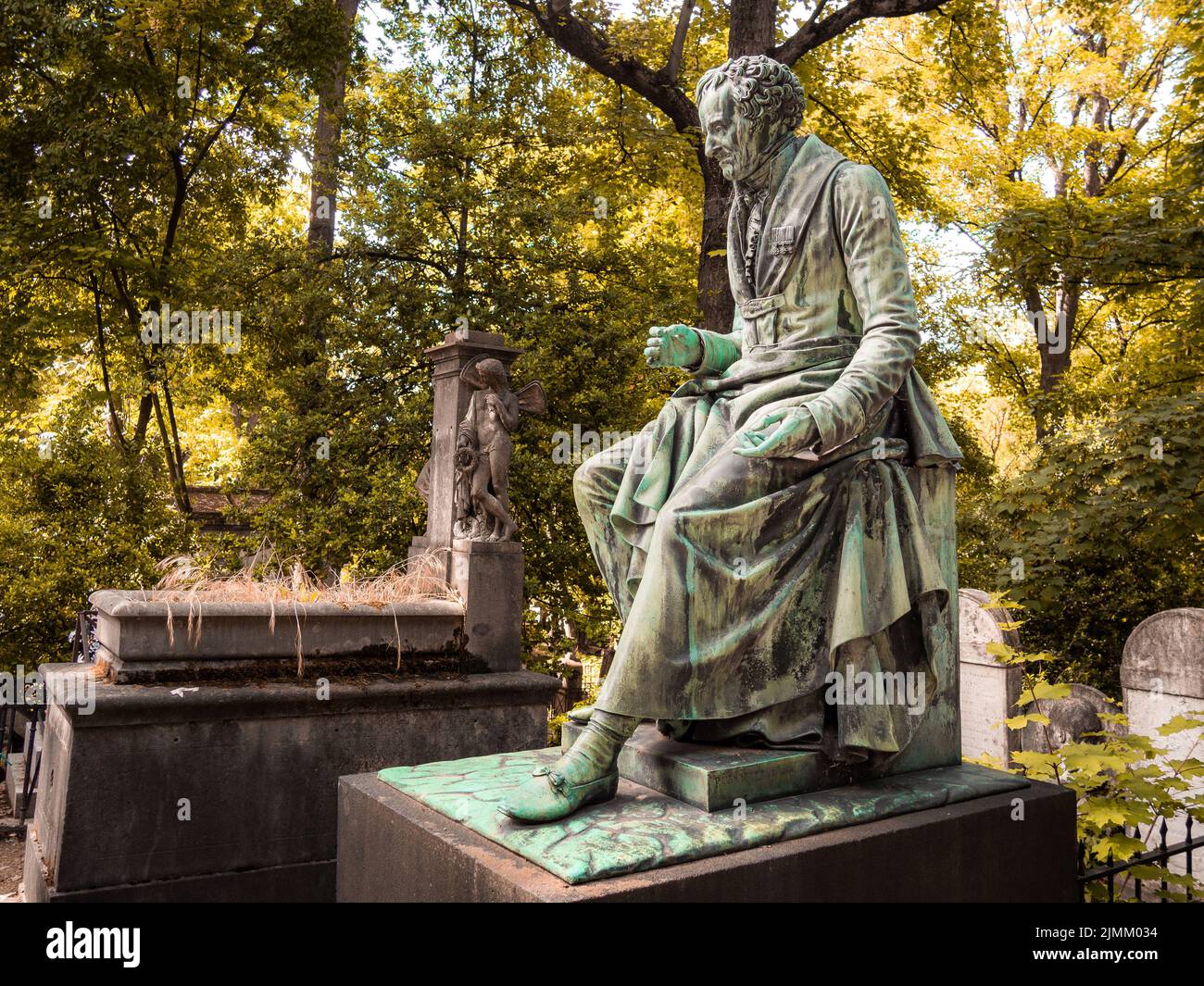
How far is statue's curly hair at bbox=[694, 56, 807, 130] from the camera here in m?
3.42

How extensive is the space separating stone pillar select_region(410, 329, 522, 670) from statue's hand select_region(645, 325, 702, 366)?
A: 12.2 ft

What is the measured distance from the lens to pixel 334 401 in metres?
11.4

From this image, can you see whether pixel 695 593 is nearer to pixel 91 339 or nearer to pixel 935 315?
pixel 91 339

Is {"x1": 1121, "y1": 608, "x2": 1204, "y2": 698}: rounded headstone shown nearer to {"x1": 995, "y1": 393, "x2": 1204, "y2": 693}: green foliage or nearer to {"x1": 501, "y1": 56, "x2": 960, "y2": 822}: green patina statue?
{"x1": 995, "y1": 393, "x2": 1204, "y2": 693}: green foliage

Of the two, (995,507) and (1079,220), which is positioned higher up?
(1079,220)

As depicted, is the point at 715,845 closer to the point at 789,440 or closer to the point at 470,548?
the point at 789,440

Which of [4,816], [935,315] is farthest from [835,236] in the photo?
[935,315]

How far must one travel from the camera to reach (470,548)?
7.03 meters

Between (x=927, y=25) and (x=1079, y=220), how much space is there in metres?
3.71

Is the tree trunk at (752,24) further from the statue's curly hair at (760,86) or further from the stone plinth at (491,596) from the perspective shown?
the statue's curly hair at (760,86)

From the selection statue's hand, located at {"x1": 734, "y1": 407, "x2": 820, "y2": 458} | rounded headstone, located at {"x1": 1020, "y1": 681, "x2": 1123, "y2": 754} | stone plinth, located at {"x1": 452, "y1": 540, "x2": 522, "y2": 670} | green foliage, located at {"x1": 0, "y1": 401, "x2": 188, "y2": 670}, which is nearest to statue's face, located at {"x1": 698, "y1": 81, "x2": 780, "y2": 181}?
statue's hand, located at {"x1": 734, "y1": 407, "x2": 820, "y2": 458}

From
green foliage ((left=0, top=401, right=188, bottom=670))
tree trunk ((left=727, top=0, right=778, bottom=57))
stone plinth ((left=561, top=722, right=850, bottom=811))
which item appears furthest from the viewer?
tree trunk ((left=727, top=0, right=778, bottom=57))

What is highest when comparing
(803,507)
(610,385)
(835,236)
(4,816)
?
(610,385)

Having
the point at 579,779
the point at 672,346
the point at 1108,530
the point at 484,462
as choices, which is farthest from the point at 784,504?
the point at 1108,530
